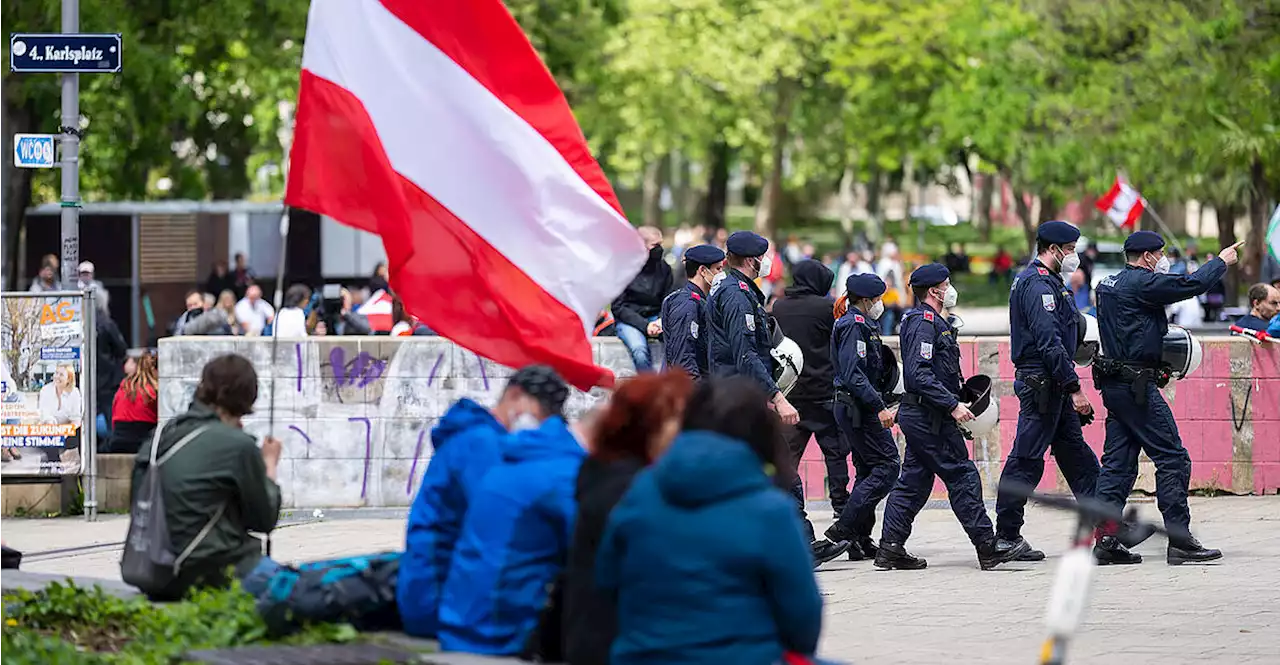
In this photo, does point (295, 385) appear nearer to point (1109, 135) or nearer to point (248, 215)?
point (248, 215)

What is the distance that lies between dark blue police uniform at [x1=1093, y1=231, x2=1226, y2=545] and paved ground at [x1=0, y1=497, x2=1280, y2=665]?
1.62ft

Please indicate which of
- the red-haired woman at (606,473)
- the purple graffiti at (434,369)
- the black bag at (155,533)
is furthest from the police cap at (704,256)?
the red-haired woman at (606,473)

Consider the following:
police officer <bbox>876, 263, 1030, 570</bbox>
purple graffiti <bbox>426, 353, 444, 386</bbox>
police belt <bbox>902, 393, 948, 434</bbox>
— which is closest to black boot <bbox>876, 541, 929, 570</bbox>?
police officer <bbox>876, 263, 1030, 570</bbox>

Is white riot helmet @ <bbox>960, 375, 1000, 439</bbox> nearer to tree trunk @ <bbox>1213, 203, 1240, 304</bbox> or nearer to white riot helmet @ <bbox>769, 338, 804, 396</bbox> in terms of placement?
white riot helmet @ <bbox>769, 338, 804, 396</bbox>

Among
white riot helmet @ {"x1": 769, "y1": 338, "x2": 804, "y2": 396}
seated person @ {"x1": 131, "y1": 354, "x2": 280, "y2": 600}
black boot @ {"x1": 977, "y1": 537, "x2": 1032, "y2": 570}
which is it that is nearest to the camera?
seated person @ {"x1": 131, "y1": 354, "x2": 280, "y2": 600}

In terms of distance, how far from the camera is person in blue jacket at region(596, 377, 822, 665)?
5.75 meters

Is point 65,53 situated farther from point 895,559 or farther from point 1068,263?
point 1068,263

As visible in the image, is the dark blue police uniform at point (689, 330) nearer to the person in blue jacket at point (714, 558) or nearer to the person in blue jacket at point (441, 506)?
the person in blue jacket at point (441, 506)

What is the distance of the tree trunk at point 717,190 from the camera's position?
233 ft

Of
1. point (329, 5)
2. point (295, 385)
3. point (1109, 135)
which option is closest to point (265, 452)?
point (329, 5)

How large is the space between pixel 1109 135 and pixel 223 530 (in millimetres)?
28991

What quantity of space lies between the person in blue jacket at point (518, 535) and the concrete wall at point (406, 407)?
319 inches

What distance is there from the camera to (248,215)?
117ft

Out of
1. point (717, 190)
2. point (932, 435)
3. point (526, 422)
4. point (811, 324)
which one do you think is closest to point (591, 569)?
point (526, 422)
